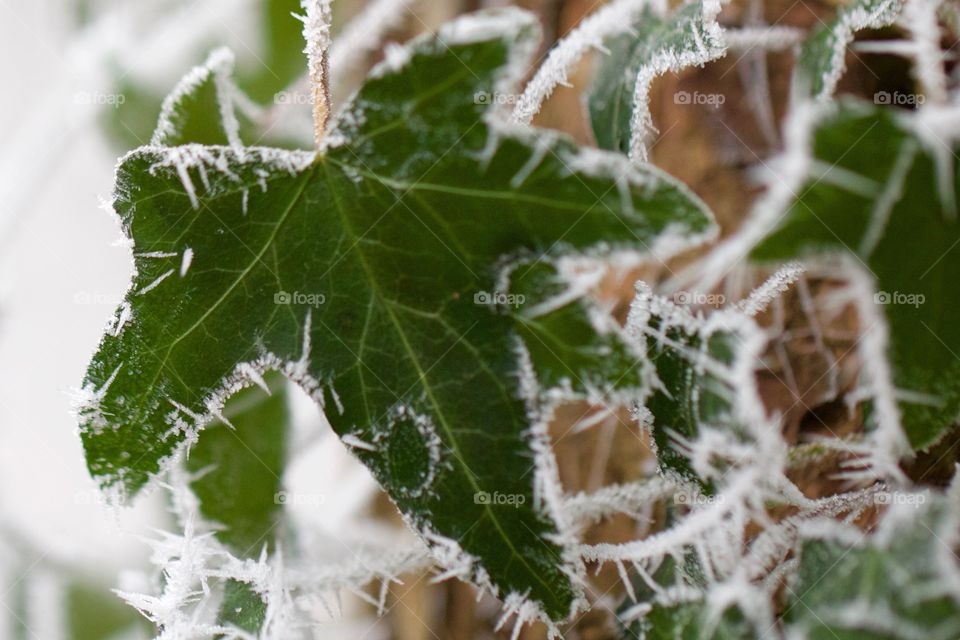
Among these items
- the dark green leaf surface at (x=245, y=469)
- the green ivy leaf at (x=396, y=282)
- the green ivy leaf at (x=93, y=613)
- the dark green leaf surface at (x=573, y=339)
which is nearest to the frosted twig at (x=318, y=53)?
the green ivy leaf at (x=396, y=282)

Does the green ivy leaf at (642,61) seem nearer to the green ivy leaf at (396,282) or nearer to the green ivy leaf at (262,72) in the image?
the green ivy leaf at (396,282)

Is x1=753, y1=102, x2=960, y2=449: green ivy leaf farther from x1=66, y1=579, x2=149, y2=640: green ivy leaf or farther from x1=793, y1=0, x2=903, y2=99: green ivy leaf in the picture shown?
x1=66, y1=579, x2=149, y2=640: green ivy leaf

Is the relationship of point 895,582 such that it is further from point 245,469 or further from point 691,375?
point 245,469

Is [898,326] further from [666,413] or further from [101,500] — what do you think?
[101,500]

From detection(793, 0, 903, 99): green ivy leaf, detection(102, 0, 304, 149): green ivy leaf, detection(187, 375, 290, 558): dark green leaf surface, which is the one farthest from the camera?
detection(102, 0, 304, 149): green ivy leaf

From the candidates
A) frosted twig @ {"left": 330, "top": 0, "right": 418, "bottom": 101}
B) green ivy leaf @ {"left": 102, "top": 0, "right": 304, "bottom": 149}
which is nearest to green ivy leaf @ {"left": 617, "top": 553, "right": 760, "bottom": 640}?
frosted twig @ {"left": 330, "top": 0, "right": 418, "bottom": 101}
